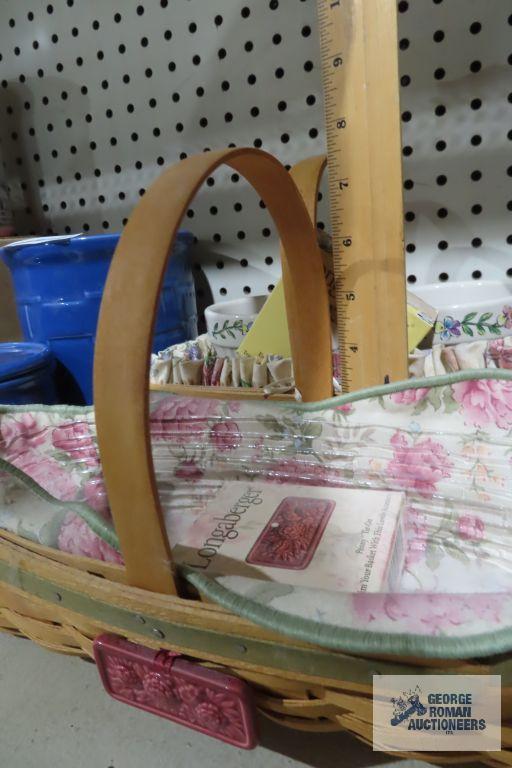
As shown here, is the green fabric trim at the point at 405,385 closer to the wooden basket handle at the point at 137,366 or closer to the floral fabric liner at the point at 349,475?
the floral fabric liner at the point at 349,475

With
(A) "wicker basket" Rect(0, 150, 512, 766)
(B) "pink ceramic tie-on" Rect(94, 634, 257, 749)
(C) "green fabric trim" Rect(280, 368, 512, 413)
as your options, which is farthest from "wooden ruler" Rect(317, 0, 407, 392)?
(B) "pink ceramic tie-on" Rect(94, 634, 257, 749)

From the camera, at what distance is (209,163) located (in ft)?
0.82

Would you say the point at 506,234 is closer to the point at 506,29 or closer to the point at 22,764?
the point at 506,29

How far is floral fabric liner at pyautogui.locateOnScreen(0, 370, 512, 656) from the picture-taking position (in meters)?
0.23

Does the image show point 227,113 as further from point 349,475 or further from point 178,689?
point 178,689

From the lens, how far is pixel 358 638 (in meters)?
0.22

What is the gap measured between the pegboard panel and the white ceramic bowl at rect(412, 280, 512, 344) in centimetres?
6

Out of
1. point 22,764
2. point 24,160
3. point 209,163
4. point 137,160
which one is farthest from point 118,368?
point 24,160

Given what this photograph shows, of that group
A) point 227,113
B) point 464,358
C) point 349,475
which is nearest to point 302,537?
point 349,475

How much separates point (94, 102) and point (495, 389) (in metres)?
0.72

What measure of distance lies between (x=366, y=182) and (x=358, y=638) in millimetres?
319

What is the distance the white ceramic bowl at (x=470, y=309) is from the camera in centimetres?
50

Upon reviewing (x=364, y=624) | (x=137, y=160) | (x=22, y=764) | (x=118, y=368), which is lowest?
(x=22, y=764)

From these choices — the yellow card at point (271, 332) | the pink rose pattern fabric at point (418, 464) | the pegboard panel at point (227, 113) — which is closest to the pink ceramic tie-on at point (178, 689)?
the pink rose pattern fabric at point (418, 464)
